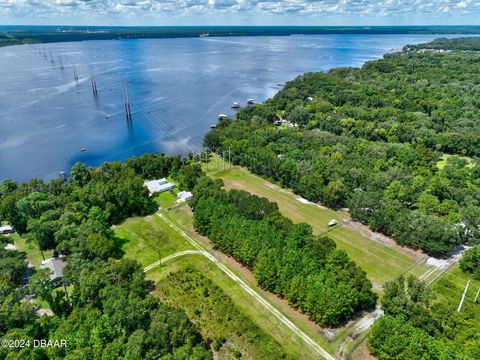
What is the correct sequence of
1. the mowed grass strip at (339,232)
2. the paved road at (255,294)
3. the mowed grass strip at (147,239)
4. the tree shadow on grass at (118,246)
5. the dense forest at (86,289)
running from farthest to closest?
the mowed grass strip at (147,239), the tree shadow on grass at (118,246), the mowed grass strip at (339,232), the paved road at (255,294), the dense forest at (86,289)

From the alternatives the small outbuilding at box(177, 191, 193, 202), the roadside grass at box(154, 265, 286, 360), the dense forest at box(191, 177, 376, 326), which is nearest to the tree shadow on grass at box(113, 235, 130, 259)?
the roadside grass at box(154, 265, 286, 360)

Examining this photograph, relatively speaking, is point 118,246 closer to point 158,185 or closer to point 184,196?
point 184,196

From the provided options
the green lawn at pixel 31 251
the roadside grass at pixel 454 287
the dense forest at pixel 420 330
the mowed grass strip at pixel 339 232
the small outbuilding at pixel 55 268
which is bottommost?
the mowed grass strip at pixel 339 232

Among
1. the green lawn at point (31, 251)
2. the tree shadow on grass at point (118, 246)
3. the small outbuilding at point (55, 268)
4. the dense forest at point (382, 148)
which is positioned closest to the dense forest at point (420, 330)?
the dense forest at point (382, 148)

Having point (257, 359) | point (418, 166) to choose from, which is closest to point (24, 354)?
point (257, 359)

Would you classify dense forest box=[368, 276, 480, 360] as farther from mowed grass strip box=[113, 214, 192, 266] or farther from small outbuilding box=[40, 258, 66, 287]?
small outbuilding box=[40, 258, 66, 287]

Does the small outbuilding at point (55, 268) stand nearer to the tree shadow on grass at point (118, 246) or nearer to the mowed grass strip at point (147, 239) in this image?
the tree shadow on grass at point (118, 246)

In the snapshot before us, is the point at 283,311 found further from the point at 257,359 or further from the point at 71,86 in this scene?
the point at 71,86
